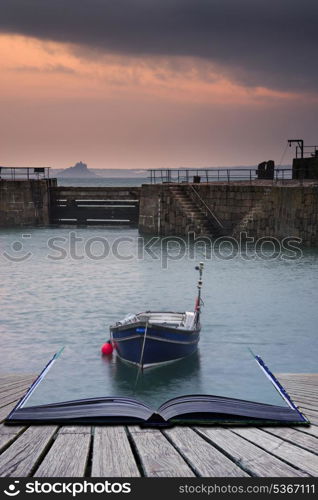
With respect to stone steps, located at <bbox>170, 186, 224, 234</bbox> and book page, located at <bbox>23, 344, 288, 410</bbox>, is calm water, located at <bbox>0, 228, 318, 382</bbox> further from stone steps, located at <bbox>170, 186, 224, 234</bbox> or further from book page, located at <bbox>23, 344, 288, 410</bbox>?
stone steps, located at <bbox>170, 186, 224, 234</bbox>

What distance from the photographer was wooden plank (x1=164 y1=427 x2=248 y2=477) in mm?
5180

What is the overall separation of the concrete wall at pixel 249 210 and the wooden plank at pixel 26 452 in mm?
31733

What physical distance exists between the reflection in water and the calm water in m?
1.20

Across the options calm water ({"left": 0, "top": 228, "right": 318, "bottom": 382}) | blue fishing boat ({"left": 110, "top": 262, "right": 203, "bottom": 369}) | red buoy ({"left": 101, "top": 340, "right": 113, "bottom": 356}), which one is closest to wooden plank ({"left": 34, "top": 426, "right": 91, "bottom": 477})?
blue fishing boat ({"left": 110, "top": 262, "right": 203, "bottom": 369})

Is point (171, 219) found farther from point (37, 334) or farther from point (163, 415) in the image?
point (163, 415)

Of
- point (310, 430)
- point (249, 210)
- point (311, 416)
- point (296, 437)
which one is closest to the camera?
point (296, 437)

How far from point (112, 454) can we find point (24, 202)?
4833 centimetres

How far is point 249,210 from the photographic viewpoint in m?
41.0

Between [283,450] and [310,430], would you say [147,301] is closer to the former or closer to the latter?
[310,430]

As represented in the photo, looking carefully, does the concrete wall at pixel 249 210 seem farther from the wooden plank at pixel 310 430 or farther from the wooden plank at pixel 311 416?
the wooden plank at pixel 310 430

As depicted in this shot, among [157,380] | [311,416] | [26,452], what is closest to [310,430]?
[311,416]

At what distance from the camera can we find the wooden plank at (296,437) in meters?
6.08
